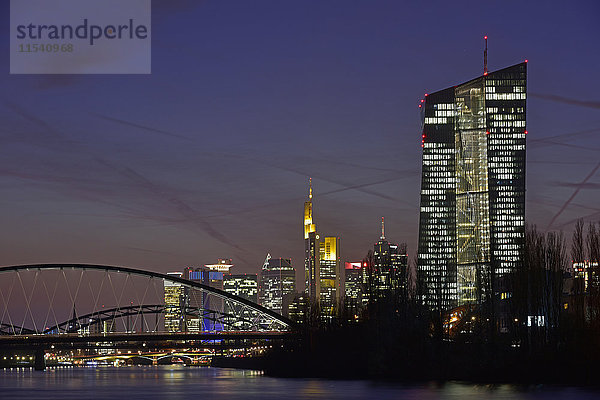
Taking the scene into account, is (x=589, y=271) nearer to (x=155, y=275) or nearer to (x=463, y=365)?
(x=463, y=365)

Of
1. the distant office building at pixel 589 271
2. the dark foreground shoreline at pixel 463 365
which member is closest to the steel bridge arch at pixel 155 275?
the dark foreground shoreline at pixel 463 365

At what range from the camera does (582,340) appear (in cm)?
6944

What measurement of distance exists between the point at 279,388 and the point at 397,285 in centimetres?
1844

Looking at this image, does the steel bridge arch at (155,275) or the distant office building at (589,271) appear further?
the steel bridge arch at (155,275)

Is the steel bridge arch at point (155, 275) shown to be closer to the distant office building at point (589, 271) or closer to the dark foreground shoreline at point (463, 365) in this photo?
the dark foreground shoreline at point (463, 365)

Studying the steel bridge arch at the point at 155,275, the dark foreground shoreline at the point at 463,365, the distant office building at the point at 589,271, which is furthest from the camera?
the steel bridge arch at the point at 155,275

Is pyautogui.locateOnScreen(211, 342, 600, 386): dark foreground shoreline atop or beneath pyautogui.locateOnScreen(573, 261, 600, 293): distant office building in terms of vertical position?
beneath

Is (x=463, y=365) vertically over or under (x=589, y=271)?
under

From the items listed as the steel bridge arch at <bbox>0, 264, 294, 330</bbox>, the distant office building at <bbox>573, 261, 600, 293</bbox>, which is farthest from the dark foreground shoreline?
the steel bridge arch at <bbox>0, 264, 294, 330</bbox>

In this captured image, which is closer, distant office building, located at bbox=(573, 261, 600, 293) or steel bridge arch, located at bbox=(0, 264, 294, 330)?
distant office building, located at bbox=(573, 261, 600, 293)

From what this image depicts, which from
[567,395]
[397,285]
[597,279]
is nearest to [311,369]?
[397,285]

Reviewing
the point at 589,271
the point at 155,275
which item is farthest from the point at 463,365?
the point at 155,275

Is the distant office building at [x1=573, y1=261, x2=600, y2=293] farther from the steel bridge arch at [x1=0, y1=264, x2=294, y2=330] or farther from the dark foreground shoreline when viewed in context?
the steel bridge arch at [x1=0, y1=264, x2=294, y2=330]

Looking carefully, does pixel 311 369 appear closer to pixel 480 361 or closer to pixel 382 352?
pixel 382 352
